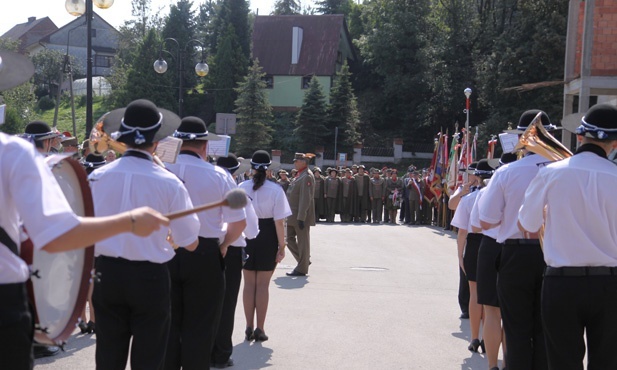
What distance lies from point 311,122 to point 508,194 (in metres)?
52.2

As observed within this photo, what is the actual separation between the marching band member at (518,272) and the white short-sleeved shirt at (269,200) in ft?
12.6

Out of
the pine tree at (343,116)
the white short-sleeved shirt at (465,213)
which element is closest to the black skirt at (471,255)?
the white short-sleeved shirt at (465,213)

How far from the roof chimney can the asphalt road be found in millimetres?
53054

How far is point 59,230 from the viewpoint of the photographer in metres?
3.07

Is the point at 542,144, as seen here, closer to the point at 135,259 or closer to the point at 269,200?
the point at 135,259

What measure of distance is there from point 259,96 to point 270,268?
51.0 meters

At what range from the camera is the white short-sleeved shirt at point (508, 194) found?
655 cm

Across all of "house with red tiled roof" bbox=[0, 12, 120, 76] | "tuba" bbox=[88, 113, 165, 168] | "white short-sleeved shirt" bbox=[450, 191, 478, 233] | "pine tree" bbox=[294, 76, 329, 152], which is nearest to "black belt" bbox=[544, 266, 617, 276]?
"tuba" bbox=[88, 113, 165, 168]

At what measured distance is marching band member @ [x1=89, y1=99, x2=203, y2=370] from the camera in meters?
4.96

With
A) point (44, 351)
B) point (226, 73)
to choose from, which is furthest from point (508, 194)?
point (226, 73)

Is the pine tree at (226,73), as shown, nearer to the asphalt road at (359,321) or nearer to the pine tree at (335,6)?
the pine tree at (335,6)

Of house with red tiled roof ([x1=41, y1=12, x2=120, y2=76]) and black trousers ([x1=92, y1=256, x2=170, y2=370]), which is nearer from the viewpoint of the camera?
black trousers ([x1=92, y1=256, x2=170, y2=370])

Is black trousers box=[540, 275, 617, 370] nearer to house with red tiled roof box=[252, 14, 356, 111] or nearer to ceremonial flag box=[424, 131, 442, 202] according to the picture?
ceremonial flag box=[424, 131, 442, 202]

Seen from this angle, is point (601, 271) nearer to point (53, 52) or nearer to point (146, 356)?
point (146, 356)
